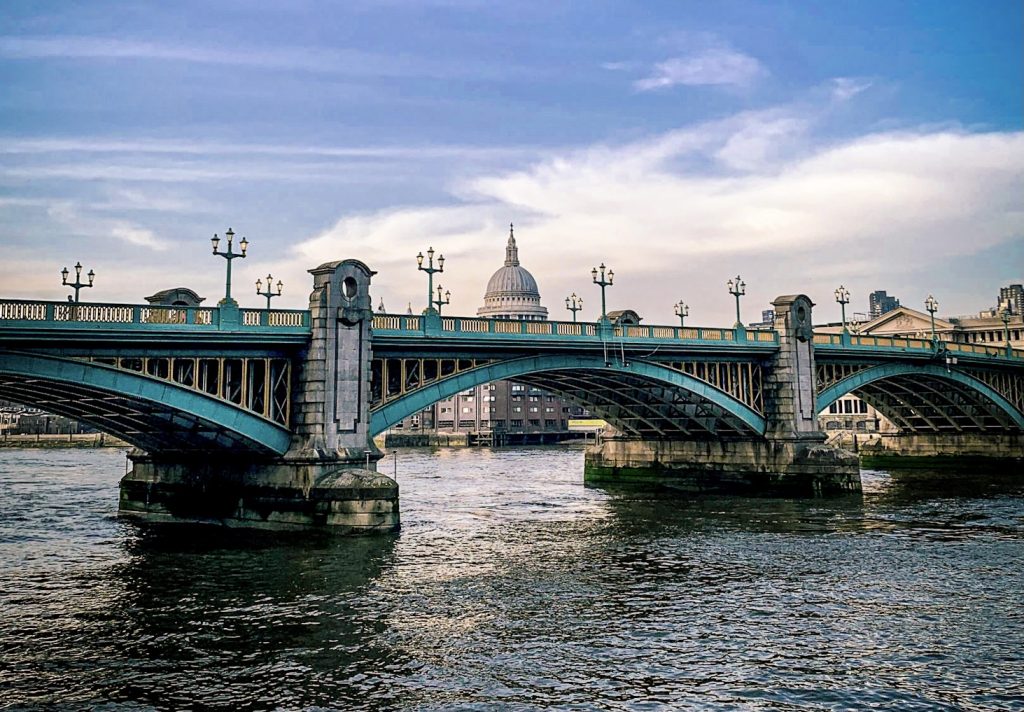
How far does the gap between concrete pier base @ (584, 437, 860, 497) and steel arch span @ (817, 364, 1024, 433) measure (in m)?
11.4

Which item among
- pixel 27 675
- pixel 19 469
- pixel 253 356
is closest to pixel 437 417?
pixel 19 469

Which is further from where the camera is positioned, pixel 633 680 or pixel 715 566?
pixel 715 566

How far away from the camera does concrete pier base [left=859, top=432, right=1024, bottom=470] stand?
7944cm

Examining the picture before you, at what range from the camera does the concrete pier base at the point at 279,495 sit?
36781mm

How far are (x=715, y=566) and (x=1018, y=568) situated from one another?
990cm

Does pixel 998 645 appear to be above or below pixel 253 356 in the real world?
below

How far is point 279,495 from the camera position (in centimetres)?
3866

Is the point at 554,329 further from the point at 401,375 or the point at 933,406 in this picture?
the point at 933,406

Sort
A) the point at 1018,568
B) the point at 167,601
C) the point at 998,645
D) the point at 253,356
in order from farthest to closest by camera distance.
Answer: the point at 253,356
the point at 1018,568
the point at 167,601
the point at 998,645

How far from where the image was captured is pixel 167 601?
1037 inches

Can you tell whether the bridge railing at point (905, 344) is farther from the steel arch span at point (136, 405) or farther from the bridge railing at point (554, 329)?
the steel arch span at point (136, 405)

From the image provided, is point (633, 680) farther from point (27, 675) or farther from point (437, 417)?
point (437, 417)

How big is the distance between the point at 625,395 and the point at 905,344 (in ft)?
86.3

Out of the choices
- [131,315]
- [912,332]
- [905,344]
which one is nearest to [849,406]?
[912,332]
